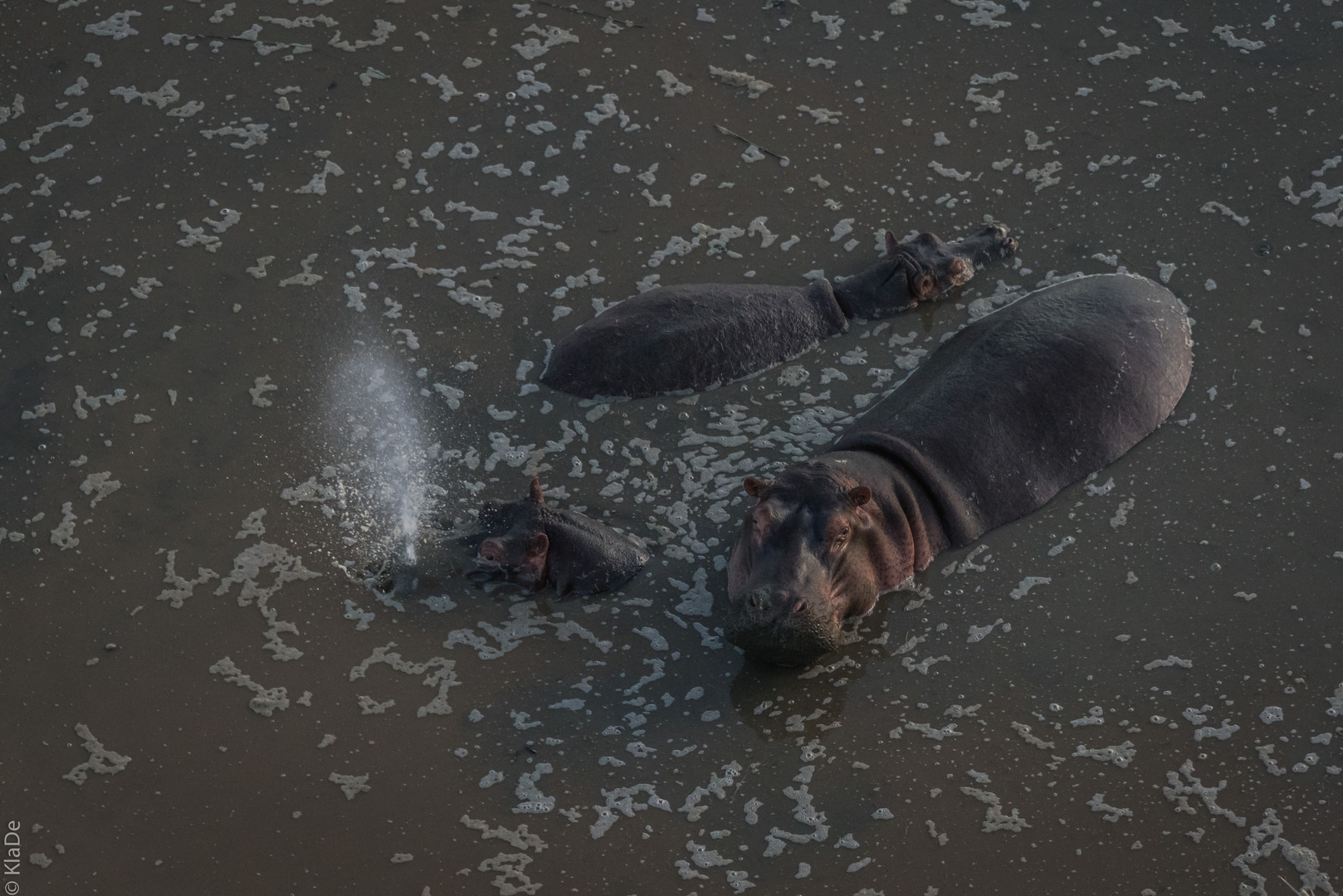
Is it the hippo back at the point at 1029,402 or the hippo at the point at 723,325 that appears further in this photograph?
the hippo at the point at 723,325

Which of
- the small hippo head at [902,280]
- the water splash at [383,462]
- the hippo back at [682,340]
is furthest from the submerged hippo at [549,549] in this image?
the small hippo head at [902,280]

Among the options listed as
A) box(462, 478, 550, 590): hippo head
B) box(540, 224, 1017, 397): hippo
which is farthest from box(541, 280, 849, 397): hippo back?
box(462, 478, 550, 590): hippo head

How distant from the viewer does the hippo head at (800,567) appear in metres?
4.16

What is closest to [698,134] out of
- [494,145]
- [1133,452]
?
[494,145]

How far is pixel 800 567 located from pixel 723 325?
4.53ft

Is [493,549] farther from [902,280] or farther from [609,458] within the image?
[902,280]

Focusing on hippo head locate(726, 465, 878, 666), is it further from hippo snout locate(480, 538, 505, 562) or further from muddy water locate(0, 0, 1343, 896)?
hippo snout locate(480, 538, 505, 562)

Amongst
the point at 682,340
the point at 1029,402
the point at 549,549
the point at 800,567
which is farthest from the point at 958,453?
the point at 549,549

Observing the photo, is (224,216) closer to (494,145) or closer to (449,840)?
(494,145)

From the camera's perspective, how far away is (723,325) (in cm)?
529

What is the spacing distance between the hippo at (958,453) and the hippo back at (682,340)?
51 cm

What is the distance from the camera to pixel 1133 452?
5055 mm

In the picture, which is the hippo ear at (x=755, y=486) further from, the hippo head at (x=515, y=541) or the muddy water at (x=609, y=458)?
the hippo head at (x=515, y=541)

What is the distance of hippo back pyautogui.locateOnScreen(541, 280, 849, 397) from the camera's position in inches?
206
